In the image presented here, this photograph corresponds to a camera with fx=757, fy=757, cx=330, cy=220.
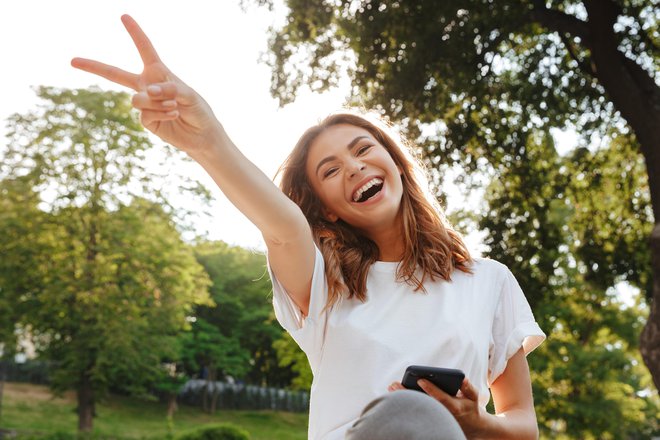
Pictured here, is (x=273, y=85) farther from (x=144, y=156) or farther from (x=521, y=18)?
(x=144, y=156)

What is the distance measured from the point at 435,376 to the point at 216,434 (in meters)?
18.2

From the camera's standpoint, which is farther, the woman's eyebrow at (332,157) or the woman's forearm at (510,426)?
the woman's eyebrow at (332,157)

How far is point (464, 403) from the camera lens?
1.99 m

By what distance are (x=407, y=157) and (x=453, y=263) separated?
18.1 inches

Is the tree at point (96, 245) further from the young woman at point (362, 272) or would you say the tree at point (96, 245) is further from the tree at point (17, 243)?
the young woman at point (362, 272)

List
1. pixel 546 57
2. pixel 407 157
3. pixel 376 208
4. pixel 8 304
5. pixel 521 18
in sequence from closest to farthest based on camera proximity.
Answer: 1. pixel 376 208
2. pixel 407 157
3. pixel 521 18
4. pixel 546 57
5. pixel 8 304

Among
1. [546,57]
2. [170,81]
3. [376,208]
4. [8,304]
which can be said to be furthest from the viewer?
[8,304]

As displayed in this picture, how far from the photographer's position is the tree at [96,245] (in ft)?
74.8

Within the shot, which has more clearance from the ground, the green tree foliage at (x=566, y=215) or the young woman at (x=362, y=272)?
the green tree foliage at (x=566, y=215)

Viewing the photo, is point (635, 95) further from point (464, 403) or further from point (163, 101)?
point (163, 101)

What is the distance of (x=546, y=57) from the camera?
1165 centimetres

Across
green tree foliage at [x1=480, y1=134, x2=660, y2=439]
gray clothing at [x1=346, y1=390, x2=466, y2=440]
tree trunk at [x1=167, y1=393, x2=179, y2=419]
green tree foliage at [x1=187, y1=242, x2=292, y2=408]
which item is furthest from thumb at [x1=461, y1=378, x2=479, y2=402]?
tree trunk at [x1=167, y1=393, x2=179, y2=419]

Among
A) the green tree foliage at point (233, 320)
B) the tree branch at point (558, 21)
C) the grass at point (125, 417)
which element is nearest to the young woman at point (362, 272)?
the tree branch at point (558, 21)

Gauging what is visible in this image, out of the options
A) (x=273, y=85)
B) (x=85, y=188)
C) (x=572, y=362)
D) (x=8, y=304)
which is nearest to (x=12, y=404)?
(x=8, y=304)
